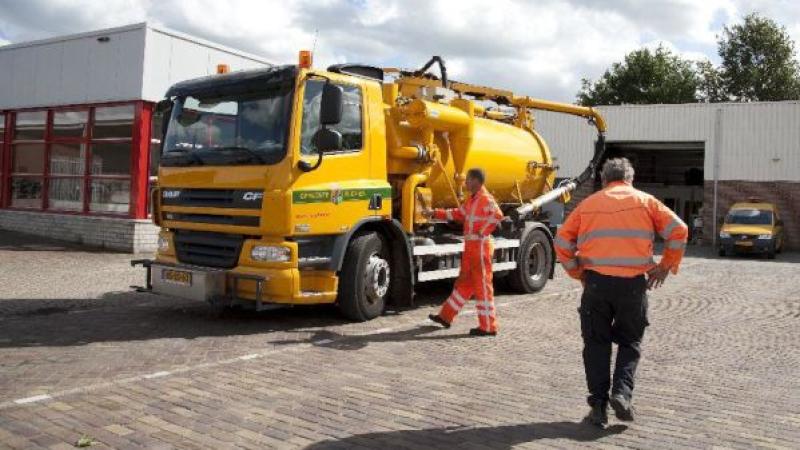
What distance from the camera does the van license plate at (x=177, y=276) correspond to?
7734 mm

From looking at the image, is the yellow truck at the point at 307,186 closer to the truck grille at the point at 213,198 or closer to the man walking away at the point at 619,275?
the truck grille at the point at 213,198

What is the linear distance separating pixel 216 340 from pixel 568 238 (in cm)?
387

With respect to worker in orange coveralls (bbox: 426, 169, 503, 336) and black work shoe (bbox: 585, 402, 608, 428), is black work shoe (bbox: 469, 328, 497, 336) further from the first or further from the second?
black work shoe (bbox: 585, 402, 608, 428)

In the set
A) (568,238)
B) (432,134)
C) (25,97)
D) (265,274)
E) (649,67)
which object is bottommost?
(265,274)

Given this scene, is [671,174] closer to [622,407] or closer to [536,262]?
[536,262]

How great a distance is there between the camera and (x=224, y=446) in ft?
14.0

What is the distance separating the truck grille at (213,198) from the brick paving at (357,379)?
4.41 ft

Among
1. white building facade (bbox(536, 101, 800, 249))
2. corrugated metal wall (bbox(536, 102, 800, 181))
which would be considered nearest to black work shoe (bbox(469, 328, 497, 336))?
white building facade (bbox(536, 101, 800, 249))

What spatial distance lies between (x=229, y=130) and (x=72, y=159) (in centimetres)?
1116

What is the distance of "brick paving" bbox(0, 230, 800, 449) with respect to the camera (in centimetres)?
455

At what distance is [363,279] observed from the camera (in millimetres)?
8195

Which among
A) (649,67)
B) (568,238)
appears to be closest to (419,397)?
(568,238)

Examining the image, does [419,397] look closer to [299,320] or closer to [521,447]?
[521,447]

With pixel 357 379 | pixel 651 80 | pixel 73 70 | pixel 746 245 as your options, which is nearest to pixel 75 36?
pixel 73 70
